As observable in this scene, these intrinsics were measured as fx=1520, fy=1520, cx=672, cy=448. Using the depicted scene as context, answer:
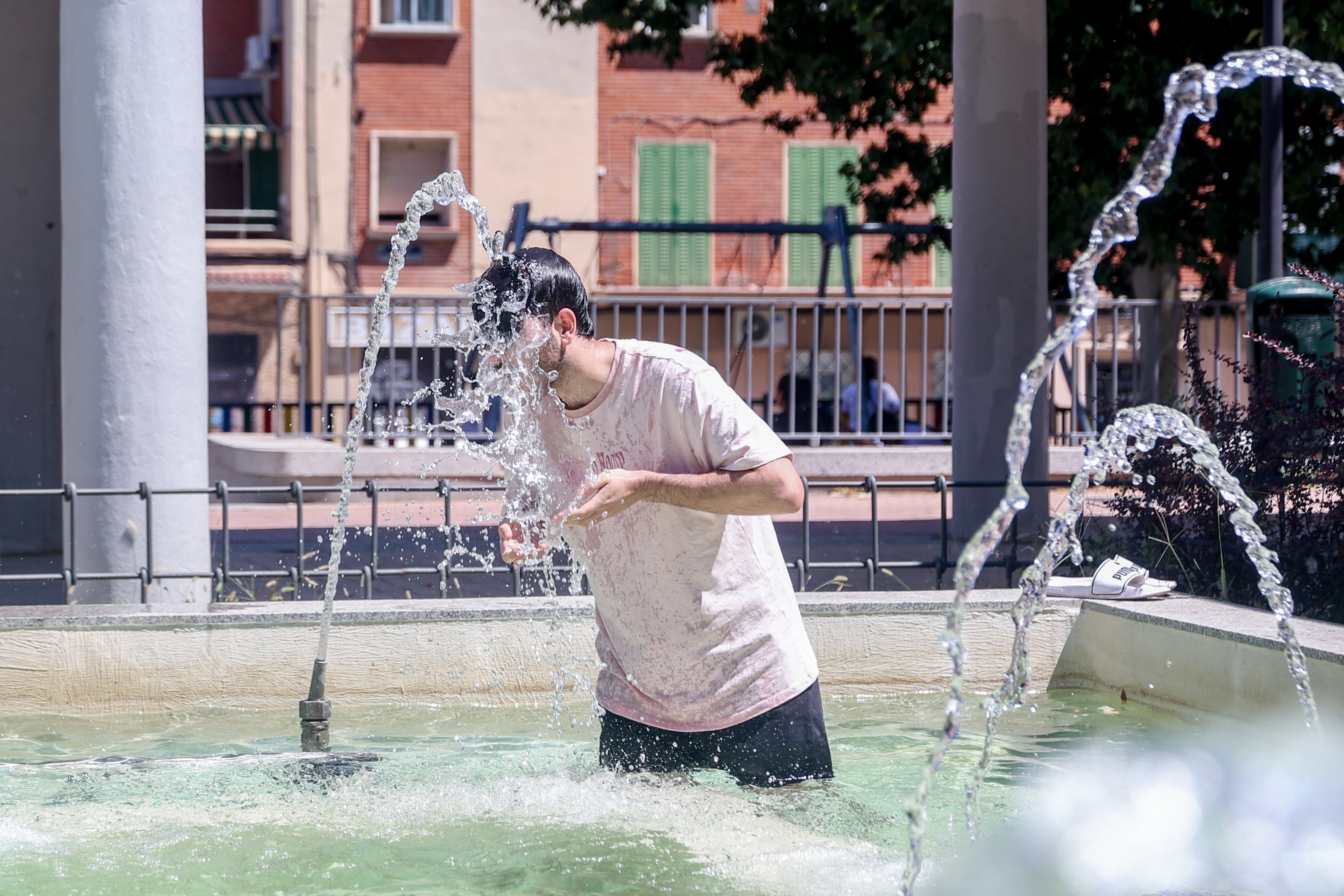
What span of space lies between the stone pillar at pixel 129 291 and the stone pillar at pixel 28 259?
8.11 feet

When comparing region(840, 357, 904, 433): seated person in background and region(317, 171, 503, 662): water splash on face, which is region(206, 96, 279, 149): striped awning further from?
region(317, 171, 503, 662): water splash on face

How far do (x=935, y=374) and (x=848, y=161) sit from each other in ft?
9.48

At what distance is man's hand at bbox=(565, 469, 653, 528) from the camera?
311 cm

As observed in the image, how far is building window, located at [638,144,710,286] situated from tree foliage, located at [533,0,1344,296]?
12.9 meters

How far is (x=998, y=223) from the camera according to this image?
28.2 ft

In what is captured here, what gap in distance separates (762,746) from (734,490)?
0.63 metres

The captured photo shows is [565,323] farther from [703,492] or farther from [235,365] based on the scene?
[235,365]

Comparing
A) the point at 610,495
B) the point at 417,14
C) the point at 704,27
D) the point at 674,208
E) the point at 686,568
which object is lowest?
the point at 686,568

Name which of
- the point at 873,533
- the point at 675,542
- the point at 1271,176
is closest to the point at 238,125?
the point at 1271,176

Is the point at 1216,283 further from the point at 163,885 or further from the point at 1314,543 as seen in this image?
the point at 163,885

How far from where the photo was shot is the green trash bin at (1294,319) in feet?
26.3

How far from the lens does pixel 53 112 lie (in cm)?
869

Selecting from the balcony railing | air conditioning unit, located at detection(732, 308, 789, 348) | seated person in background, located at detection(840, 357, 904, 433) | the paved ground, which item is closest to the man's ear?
the paved ground

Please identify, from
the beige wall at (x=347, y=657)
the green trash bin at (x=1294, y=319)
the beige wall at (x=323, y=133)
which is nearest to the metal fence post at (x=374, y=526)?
the beige wall at (x=347, y=657)
